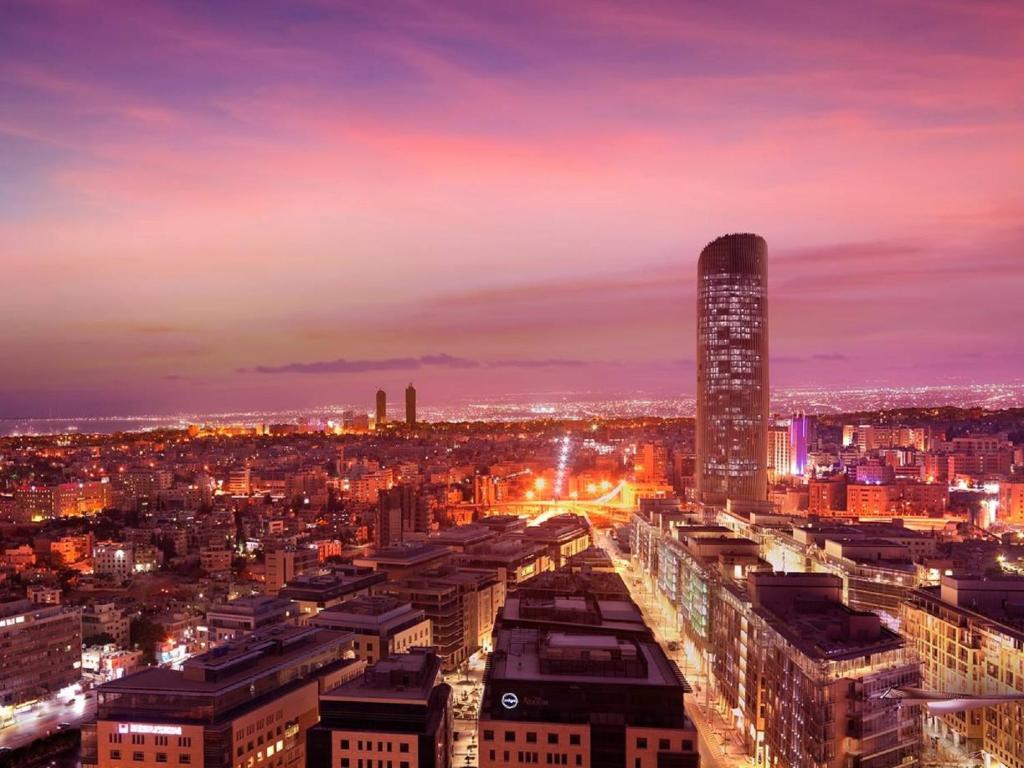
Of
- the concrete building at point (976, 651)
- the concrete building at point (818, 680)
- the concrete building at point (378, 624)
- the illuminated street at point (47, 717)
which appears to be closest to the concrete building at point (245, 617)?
the concrete building at point (378, 624)

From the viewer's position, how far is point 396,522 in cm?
4578

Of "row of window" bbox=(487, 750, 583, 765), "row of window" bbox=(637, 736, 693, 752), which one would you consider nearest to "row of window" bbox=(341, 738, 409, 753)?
→ "row of window" bbox=(487, 750, 583, 765)

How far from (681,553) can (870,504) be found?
1037 inches

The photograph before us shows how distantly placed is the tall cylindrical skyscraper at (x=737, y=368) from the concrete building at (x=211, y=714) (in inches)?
1401

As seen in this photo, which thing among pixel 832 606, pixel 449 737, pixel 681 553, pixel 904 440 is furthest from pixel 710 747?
pixel 904 440

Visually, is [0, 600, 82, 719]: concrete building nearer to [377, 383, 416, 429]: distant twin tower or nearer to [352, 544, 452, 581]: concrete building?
[352, 544, 452, 581]: concrete building

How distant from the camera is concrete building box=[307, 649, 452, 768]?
16.6 metres

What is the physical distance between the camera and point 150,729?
56.3 feet

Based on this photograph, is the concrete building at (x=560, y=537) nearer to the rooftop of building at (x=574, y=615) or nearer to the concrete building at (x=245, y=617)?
the concrete building at (x=245, y=617)

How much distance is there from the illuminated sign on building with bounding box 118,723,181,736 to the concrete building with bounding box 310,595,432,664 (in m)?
6.83

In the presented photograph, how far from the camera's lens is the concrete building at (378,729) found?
16.6 metres

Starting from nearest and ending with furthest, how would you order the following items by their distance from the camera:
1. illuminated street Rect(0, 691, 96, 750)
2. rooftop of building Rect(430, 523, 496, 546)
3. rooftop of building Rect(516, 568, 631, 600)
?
1. illuminated street Rect(0, 691, 96, 750)
2. rooftop of building Rect(516, 568, 631, 600)
3. rooftop of building Rect(430, 523, 496, 546)

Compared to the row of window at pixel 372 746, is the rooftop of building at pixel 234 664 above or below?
above

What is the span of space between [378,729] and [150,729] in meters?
4.05
